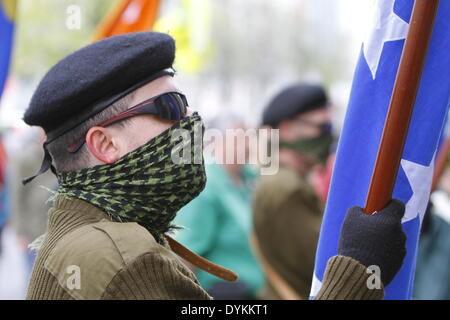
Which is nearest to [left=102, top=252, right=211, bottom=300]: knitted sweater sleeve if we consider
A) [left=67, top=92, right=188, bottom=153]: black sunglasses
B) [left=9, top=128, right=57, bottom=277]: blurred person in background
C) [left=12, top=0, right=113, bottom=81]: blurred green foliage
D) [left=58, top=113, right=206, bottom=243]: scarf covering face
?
[left=58, top=113, right=206, bottom=243]: scarf covering face

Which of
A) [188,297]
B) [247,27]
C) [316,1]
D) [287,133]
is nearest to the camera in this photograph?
[188,297]

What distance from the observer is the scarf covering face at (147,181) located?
6.27 ft

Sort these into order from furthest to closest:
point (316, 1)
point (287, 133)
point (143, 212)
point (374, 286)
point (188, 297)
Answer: point (316, 1), point (287, 133), point (143, 212), point (188, 297), point (374, 286)

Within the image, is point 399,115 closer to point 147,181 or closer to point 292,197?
point 147,181

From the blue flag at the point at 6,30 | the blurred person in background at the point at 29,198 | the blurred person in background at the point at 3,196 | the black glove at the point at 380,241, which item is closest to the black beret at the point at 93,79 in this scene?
the black glove at the point at 380,241

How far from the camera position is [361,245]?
5.48ft

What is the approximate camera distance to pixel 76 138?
6.56 ft

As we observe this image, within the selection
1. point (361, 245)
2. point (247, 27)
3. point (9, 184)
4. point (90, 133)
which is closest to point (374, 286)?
point (361, 245)

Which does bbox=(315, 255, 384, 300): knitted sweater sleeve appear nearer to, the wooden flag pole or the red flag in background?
the wooden flag pole

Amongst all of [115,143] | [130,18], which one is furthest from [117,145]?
[130,18]

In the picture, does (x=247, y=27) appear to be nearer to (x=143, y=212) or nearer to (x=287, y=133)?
(x=287, y=133)

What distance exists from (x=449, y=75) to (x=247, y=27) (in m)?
38.5

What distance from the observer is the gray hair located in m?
1.98

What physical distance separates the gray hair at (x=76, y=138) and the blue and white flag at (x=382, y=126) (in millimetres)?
762
